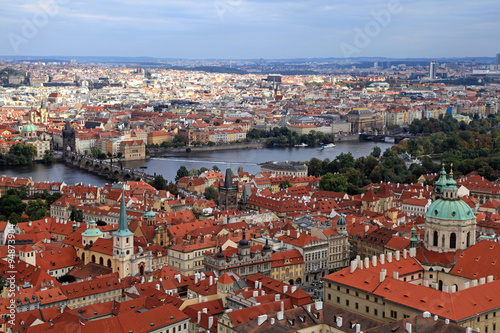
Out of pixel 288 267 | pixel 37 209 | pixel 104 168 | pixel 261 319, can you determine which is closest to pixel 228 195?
pixel 37 209

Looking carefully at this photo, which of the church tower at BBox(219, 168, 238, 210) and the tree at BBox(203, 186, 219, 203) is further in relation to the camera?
the tree at BBox(203, 186, 219, 203)

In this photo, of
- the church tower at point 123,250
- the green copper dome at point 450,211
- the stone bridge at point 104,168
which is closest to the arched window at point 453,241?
the green copper dome at point 450,211

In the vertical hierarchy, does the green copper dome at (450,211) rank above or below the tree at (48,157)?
above

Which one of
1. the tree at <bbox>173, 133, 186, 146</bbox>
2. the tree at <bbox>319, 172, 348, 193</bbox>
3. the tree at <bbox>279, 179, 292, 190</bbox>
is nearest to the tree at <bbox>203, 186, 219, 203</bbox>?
the tree at <bbox>279, 179, 292, 190</bbox>

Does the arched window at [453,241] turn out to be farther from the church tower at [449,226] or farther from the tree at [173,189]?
the tree at [173,189]

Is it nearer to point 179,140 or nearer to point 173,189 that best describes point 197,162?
point 179,140

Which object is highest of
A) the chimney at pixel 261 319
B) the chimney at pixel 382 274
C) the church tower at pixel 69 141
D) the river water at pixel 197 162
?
the chimney at pixel 382 274

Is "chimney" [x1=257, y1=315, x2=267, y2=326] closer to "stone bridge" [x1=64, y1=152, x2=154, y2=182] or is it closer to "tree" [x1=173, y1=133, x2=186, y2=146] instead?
"stone bridge" [x1=64, y1=152, x2=154, y2=182]
